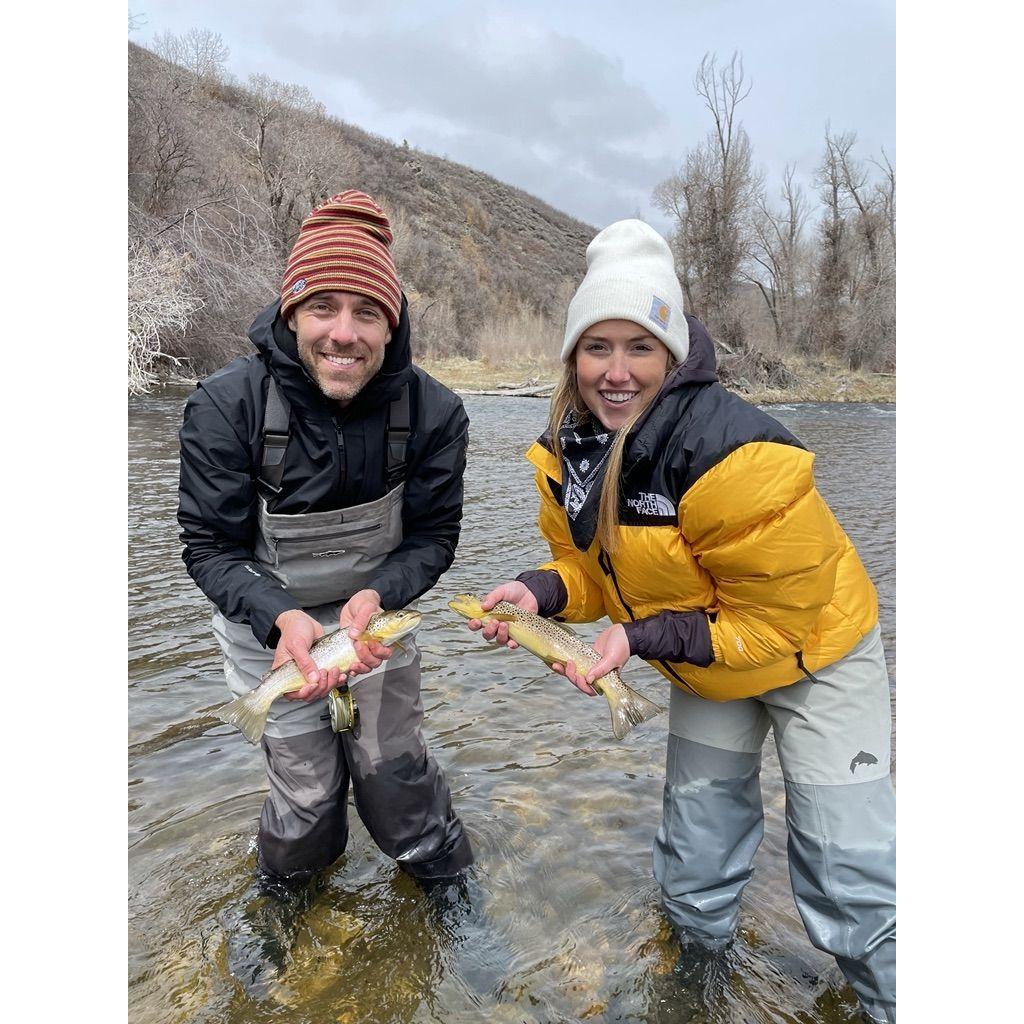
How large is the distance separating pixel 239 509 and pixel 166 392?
19.8 m

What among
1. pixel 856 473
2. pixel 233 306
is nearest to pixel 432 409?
pixel 856 473

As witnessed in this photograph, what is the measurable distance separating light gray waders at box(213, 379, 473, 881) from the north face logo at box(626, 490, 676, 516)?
0.94m

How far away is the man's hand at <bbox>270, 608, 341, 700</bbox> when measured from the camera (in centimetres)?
274

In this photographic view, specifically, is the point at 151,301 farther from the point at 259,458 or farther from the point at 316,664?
the point at 316,664

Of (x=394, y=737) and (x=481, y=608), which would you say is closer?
(x=481, y=608)

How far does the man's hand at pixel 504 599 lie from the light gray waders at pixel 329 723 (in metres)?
0.46

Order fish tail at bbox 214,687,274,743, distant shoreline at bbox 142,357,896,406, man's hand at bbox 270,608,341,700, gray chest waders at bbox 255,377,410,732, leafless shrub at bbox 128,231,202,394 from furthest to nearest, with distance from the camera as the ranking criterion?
distant shoreline at bbox 142,357,896,406 < leafless shrub at bbox 128,231,202,394 < gray chest waders at bbox 255,377,410,732 < fish tail at bbox 214,687,274,743 < man's hand at bbox 270,608,341,700

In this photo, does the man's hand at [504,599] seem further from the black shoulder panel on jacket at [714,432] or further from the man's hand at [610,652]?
the black shoulder panel on jacket at [714,432]

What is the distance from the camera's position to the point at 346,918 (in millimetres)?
3365

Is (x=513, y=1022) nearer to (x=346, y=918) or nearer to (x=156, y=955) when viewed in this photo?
(x=346, y=918)

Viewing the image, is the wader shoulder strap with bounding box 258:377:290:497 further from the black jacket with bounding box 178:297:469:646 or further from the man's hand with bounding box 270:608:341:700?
the man's hand with bounding box 270:608:341:700

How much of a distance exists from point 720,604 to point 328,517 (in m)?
1.42

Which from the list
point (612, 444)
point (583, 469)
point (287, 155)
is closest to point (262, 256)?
point (287, 155)

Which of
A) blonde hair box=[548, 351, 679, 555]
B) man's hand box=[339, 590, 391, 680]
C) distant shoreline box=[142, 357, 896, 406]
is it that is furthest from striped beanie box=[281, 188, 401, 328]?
distant shoreline box=[142, 357, 896, 406]
